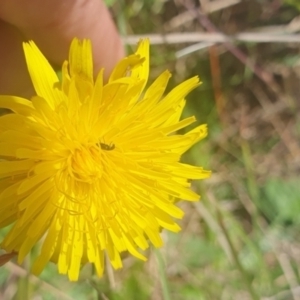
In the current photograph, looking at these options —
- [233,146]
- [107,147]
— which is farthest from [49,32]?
[233,146]

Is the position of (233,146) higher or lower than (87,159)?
higher

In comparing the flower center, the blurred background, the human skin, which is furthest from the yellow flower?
the blurred background

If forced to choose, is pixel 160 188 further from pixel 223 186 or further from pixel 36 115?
pixel 223 186

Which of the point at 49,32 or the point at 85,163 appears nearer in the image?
the point at 85,163

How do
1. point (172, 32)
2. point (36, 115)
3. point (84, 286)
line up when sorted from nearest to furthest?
1. point (36, 115)
2. point (84, 286)
3. point (172, 32)

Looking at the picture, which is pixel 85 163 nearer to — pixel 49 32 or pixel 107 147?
pixel 107 147

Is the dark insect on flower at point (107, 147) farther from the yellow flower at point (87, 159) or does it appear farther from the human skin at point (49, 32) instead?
the human skin at point (49, 32)

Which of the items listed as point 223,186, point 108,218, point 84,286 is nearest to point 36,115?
point 108,218
